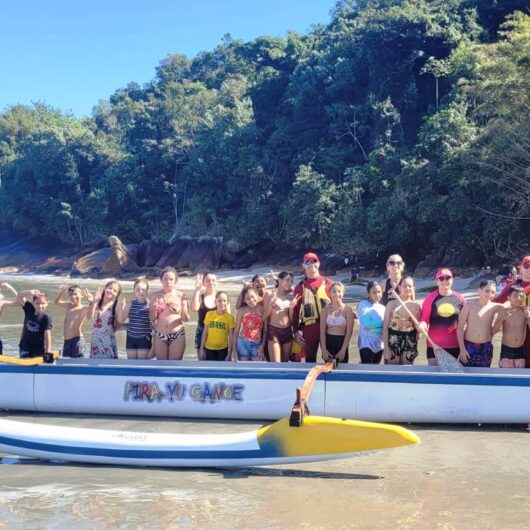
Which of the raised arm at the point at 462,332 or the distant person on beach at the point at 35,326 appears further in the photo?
the distant person on beach at the point at 35,326

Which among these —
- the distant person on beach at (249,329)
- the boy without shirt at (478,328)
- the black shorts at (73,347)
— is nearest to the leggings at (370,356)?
the boy without shirt at (478,328)

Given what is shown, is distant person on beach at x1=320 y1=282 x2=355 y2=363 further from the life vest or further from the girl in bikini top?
the life vest

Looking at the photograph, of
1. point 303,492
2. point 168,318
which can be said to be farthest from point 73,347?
point 303,492

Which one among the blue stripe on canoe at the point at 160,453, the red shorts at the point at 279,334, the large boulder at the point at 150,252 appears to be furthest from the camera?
the large boulder at the point at 150,252

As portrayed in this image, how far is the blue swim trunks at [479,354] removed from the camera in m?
7.21

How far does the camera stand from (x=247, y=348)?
776cm

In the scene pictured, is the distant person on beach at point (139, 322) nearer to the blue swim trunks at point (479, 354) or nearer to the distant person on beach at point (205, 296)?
the distant person on beach at point (205, 296)

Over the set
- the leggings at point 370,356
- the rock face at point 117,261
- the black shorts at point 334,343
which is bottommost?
the leggings at point 370,356

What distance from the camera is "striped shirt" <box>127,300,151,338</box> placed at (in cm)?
780

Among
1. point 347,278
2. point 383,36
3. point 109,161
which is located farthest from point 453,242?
point 109,161

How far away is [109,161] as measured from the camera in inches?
2351

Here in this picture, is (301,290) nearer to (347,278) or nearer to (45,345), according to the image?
(45,345)

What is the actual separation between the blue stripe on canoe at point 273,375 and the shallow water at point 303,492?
0.54m

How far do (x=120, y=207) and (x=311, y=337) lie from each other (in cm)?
4985
